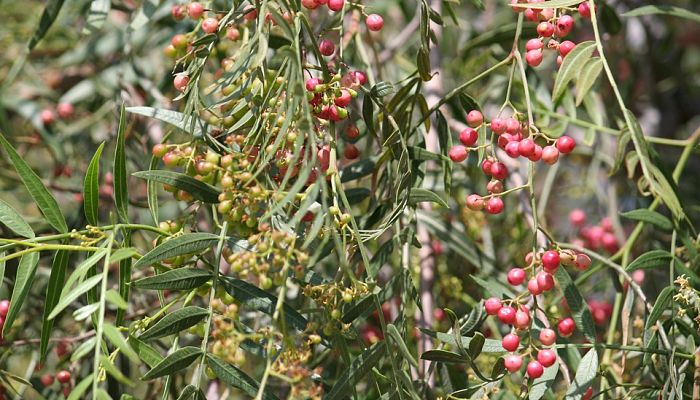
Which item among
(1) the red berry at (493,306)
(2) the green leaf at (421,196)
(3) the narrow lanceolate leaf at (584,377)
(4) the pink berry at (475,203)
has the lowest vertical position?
(3) the narrow lanceolate leaf at (584,377)

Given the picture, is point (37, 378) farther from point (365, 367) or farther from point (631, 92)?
point (631, 92)

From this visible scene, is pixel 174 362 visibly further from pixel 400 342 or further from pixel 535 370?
pixel 535 370

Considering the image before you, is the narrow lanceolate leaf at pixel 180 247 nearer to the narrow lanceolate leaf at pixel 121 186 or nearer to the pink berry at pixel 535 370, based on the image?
the narrow lanceolate leaf at pixel 121 186

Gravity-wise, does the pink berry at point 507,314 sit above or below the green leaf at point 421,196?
below

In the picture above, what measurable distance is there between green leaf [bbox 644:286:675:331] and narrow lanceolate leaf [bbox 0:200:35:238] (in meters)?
0.64

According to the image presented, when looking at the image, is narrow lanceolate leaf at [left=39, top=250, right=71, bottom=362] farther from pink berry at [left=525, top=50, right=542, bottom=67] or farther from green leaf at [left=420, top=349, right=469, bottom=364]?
pink berry at [left=525, top=50, right=542, bottom=67]

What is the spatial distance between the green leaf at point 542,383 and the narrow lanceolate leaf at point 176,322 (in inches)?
13.8

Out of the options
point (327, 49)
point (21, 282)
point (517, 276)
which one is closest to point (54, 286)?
point (21, 282)

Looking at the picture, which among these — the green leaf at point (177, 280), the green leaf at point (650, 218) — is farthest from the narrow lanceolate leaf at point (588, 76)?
the green leaf at point (177, 280)

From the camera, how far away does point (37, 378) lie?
4.00 feet

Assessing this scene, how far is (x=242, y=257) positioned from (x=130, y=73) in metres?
0.90

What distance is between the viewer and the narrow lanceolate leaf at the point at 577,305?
91cm

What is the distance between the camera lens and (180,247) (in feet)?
2.58

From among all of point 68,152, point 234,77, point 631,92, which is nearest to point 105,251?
point 234,77
